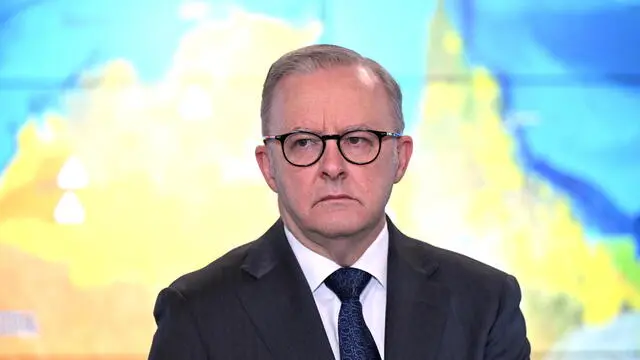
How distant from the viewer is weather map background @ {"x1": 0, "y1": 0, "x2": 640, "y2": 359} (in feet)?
11.7

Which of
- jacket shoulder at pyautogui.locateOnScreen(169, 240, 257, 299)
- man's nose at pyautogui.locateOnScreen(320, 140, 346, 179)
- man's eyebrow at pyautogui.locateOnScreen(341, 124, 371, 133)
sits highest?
man's eyebrow at pyautogui.locateOnScreen(341, 124, 371, 133)

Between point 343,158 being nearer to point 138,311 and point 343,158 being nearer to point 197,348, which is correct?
point 197,348

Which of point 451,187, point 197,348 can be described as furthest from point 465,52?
point 197,348

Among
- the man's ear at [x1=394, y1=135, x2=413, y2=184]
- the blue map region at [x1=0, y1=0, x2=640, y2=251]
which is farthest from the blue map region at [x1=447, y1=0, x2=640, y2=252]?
the man's ear at [x1=394, y1=135, x2=413, y2=184]

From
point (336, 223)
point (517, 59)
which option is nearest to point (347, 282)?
point (336, 223)

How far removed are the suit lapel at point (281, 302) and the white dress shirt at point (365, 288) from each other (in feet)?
0.07

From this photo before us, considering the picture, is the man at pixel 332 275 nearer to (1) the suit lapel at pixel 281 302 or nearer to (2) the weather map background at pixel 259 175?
(1) the suit lapel at pixel 281 302

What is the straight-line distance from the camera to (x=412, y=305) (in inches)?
62.9

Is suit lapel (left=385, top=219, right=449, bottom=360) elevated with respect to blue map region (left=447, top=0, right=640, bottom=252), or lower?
lower

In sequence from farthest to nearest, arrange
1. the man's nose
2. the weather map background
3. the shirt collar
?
the weather map background → the shirt collar → the man's nose

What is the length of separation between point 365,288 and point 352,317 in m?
0.08

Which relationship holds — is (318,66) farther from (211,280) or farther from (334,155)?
(211,280)

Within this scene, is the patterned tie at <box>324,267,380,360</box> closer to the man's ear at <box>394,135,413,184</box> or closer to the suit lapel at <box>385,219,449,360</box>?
the suit lapel at <box>385,219,449,360</box>

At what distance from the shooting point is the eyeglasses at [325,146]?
1.54m
